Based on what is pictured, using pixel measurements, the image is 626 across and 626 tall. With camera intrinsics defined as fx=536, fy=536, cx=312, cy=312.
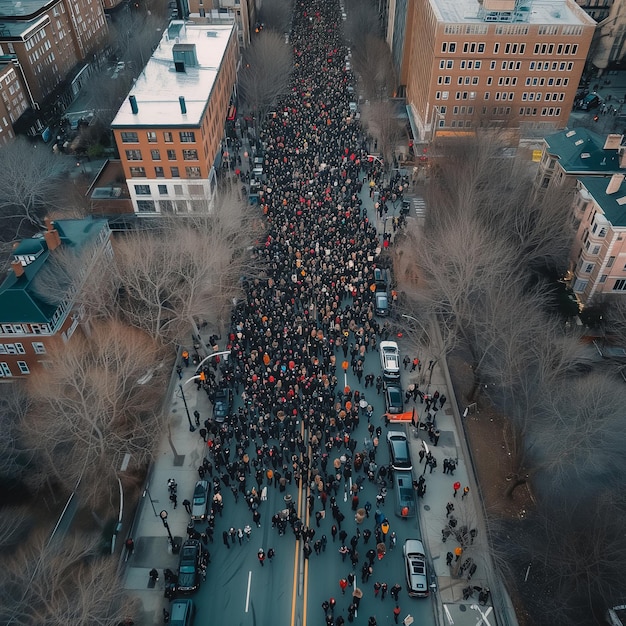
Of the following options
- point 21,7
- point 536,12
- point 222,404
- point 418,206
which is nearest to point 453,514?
point 222,404

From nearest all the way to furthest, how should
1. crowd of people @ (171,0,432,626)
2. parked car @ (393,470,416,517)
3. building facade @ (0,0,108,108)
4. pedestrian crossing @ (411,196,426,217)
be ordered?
crowd of people @ (171,0,432,626) < parked car @ (393,470,416,517) < pedestrian crossing @ (411,196,426,217) < building facade @ (0,0,108,108)

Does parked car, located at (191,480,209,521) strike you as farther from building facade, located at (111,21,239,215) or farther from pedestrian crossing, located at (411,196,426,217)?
pedestrian crossing, located at (411,196,426,217)

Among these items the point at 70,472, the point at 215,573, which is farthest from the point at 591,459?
the point at 70,472

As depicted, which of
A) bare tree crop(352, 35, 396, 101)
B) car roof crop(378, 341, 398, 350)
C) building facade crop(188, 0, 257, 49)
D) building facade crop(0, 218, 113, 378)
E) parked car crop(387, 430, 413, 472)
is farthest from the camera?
building facade crop(188, 0, 257, 49)

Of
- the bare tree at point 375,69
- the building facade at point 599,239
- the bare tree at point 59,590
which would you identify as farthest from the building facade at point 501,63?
the bare tree at point 59,590

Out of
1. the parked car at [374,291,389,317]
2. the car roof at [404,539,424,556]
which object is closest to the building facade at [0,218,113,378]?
the parked car at [374,291,389,317]

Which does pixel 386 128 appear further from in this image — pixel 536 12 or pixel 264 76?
pixel 536 12
